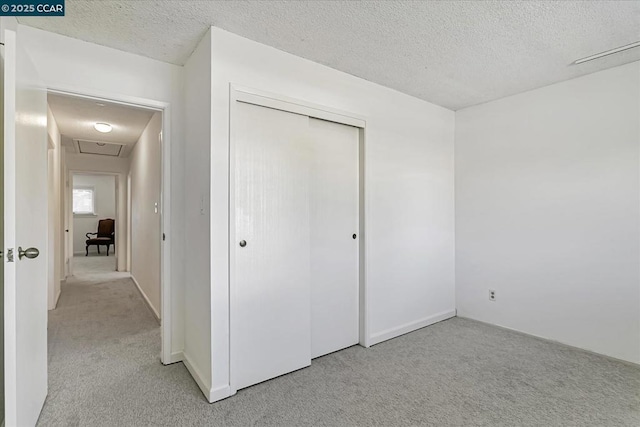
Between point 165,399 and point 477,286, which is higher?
point 477,286

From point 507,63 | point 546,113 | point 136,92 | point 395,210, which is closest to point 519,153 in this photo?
point 546,113

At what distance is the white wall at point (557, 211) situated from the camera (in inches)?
101

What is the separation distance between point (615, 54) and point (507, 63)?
732mm

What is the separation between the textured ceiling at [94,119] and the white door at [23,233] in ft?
3.77

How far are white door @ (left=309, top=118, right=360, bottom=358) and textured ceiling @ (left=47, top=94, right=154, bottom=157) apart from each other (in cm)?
168

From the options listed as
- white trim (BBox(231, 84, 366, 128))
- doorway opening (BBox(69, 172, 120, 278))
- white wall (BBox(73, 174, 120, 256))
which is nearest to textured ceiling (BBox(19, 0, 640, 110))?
white trim (BBox(231, 84, 366, 128))

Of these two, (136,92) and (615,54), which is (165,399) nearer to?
(136,92)

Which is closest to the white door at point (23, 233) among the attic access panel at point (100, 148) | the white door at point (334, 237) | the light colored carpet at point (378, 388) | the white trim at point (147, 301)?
the light colored carpet at point (378, 388)

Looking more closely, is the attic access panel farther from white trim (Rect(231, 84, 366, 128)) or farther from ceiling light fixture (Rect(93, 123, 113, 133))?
white trim (Rect(231, 84, 366, 128))

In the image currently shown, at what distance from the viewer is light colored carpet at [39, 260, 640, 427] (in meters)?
1.83

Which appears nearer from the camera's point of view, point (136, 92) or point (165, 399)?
point (165, 399)

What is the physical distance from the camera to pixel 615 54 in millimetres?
2379

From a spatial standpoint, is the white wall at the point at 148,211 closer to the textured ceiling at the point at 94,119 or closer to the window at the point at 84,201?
the textured ceiling at the point at 94,119

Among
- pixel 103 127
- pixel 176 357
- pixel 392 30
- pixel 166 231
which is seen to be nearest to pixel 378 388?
pixel 176 357
